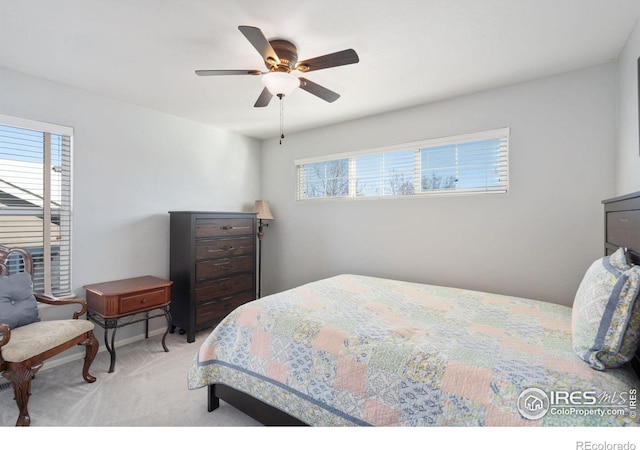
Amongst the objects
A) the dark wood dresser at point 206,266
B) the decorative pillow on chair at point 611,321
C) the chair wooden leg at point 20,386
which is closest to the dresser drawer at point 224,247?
the dark wood dresser at point 206,266

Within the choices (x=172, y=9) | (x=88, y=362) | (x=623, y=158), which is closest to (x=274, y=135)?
(x=172, y=9)

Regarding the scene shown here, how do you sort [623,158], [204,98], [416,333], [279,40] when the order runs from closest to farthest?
1. [416,333]
2. [279,40]
3. [623,158]
4. [204,98]

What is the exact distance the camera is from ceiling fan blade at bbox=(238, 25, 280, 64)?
4.79ft

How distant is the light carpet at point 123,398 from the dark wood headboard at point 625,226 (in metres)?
2.21

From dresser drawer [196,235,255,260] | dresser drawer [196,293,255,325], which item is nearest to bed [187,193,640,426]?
dresser drawer [196,293,255,325]

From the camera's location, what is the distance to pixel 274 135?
14.0ft

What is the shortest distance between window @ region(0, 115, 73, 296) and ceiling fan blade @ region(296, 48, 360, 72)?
235cm

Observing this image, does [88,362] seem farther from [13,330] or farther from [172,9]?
[172,9]

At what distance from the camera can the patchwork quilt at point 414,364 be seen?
1.08 meters

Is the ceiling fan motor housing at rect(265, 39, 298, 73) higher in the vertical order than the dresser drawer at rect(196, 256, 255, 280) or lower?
higher

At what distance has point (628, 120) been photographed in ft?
6.37

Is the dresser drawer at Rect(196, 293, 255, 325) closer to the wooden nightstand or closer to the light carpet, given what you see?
the wooden nightstand

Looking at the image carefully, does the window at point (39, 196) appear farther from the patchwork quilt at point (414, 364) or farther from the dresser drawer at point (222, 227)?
the patchwork quilt at point (414, 364)

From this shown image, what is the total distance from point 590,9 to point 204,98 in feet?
9.63
